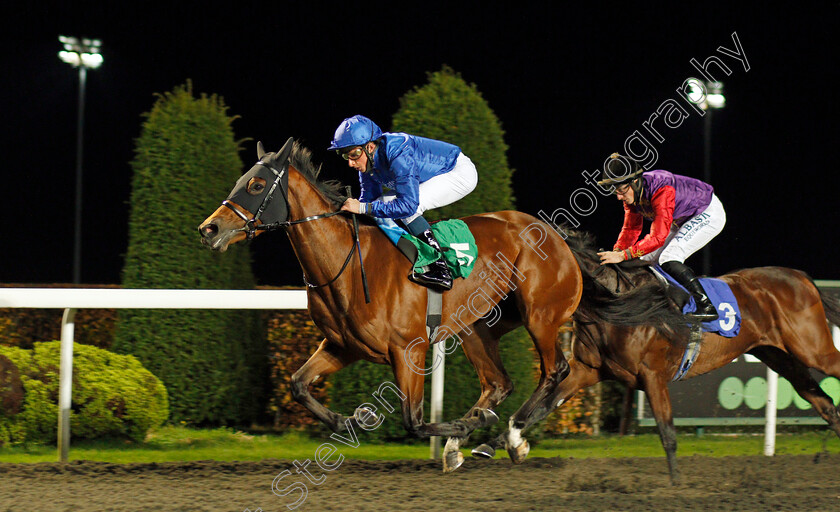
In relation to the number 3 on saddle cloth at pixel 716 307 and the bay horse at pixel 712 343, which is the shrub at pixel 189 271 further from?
the number 3 on saddle cloth at pixel 716 307

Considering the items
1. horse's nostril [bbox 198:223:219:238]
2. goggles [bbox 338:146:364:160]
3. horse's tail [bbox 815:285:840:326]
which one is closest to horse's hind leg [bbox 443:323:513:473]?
goggles [bbox 338:146:364:160]

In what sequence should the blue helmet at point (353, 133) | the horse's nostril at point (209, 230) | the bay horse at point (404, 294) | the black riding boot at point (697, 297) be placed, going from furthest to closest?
1. the black riding boot at point (697, 297)
2. the blue helmet at point (353, 133)
3. the bay horse at point (404, 294)
4. the horse's nostril at point (209, 230)

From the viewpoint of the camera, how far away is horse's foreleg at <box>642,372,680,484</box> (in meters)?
4.05

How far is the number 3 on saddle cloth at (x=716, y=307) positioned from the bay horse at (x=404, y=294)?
6.3 inches

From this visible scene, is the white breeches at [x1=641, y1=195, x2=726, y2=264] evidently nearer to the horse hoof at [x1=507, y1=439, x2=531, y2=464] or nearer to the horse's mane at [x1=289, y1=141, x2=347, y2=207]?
the horse hoof at [x1=507, y1=439, x2=531, y2=464]

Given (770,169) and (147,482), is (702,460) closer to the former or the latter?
(147,482)

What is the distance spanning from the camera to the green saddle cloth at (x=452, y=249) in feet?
12.1

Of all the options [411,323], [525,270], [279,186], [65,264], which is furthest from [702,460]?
[65,264]

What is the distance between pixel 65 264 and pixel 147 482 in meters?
15.6

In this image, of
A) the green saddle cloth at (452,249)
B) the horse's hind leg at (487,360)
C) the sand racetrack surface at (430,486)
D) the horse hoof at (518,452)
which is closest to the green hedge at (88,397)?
the sand racetrack surface at (430,486)

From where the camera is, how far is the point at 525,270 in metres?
4.09

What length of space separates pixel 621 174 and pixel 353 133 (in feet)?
5.09

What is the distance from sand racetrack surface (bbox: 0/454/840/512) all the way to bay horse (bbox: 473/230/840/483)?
26cm

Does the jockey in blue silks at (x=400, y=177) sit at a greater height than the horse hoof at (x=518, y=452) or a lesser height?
greater
